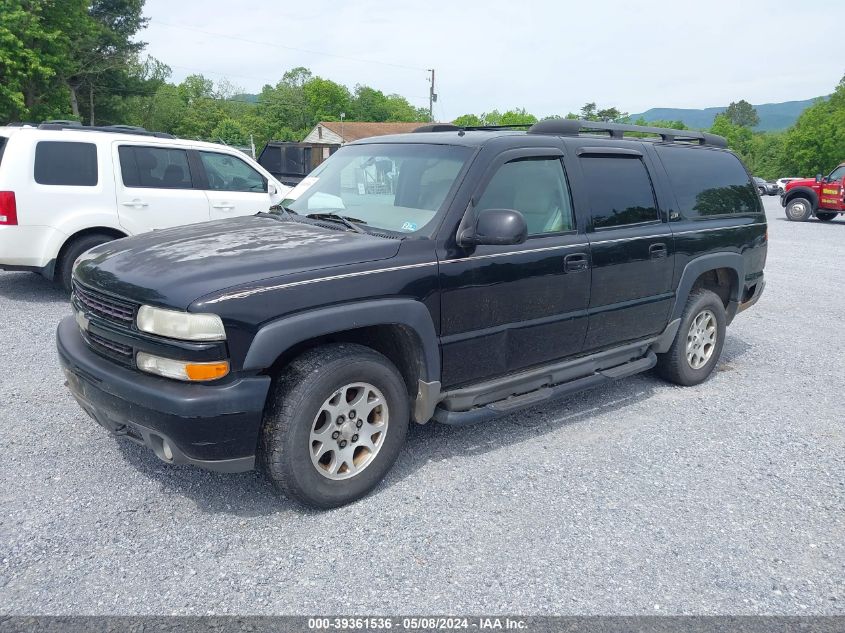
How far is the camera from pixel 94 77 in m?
41.9

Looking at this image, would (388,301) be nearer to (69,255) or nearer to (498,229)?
(498,229)

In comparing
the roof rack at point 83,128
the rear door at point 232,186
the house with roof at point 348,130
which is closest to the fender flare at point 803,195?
the rear door at point 232,186

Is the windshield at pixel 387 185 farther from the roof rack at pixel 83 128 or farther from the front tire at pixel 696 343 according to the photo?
the roof rack at pixel 83 128

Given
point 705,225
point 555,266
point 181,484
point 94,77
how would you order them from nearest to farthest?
point 181,484 → point 555,266 → point 705,225 → point 94,77

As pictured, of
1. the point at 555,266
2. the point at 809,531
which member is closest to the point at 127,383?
the point at 555,266

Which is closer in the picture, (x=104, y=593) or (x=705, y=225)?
(x=104, y=593)

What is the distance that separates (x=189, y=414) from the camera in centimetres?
277

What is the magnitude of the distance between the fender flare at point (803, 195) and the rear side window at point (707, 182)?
60.7 feet

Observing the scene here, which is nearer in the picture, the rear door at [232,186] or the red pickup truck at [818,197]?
the rear door at [232,186]

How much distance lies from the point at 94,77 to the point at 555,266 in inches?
1823

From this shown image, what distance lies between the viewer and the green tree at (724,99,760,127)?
156375 millimetres

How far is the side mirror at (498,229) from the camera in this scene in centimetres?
337

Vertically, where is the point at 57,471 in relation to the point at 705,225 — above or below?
below

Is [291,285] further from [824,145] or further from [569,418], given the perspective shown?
[824,145]
